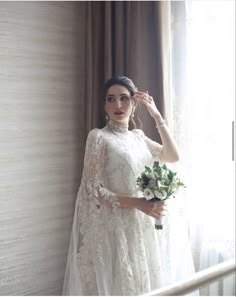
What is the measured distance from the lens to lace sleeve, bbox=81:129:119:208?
1693mm

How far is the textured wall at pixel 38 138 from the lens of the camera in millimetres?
2051

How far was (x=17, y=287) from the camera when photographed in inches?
82.7

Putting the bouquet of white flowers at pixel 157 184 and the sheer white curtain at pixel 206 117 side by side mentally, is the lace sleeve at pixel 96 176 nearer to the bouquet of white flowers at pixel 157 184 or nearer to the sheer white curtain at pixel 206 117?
the bouquet of white flowers at pixel 157 184

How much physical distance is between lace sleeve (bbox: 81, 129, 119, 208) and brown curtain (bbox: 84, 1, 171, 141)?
18.0 inches

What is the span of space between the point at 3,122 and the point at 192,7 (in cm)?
106

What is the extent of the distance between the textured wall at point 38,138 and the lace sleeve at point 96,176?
0.52 metres

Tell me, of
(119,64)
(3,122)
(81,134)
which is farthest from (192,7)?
(3,122)

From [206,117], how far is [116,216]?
2.19 ft

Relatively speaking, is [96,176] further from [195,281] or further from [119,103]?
[195,281]

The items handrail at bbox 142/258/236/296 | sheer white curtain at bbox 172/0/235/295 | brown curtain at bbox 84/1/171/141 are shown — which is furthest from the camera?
brown curtain at bbox 84/1/171/141

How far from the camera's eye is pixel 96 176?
1.70 m

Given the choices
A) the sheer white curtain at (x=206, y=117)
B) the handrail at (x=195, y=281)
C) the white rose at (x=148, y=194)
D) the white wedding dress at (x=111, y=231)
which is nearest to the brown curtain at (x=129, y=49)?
the sheer white curtain at (x=206, y=117)

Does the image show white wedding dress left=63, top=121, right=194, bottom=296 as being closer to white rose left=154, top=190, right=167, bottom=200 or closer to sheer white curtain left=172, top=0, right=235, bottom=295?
white rose left=154, top=190, right=167, bottom=200

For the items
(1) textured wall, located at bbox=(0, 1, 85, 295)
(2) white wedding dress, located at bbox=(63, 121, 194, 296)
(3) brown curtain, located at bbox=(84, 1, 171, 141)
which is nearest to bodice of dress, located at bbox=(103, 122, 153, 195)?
(2) white wedding dress, located at bbox=(63, 121, 194, 296)
